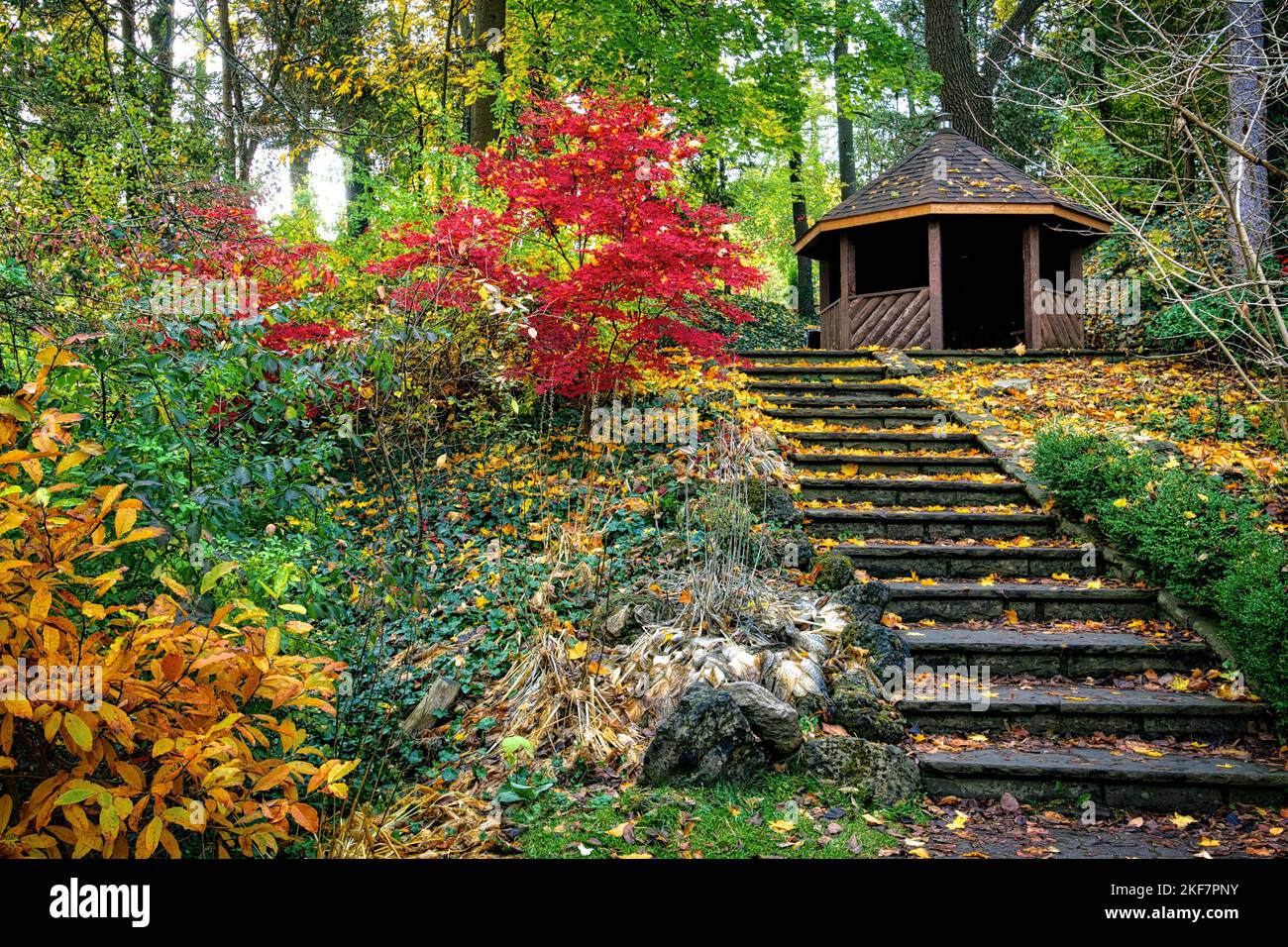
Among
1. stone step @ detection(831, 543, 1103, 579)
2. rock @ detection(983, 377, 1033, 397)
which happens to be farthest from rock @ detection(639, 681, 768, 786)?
rock @ detection(983, 377, 1033, 397)

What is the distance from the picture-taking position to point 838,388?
9180mm

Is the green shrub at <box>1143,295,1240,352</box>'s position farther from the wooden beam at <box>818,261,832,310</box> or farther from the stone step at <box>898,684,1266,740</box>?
the stone step at <box>898,684,1266,740</box>

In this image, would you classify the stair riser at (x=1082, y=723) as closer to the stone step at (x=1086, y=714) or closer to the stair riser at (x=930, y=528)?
the stone step at (x=1086, y=714)

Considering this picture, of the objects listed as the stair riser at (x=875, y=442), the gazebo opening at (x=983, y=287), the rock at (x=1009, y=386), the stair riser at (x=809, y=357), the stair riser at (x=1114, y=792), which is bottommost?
the stair riser at (x=1114, y=792)

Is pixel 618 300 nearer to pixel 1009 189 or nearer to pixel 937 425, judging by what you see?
pixel 937 425

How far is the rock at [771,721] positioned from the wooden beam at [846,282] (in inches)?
391

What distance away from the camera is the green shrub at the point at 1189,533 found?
4098 mm

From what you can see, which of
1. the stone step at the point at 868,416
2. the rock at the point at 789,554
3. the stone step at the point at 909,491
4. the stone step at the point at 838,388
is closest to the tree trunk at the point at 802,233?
the stone step at the point at 838,388

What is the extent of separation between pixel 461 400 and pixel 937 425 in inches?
180

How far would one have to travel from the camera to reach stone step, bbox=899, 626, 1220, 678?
15.4 feet

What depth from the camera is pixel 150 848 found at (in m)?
2.08

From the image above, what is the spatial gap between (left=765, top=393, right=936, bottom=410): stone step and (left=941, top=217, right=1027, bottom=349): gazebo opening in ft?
21.1
